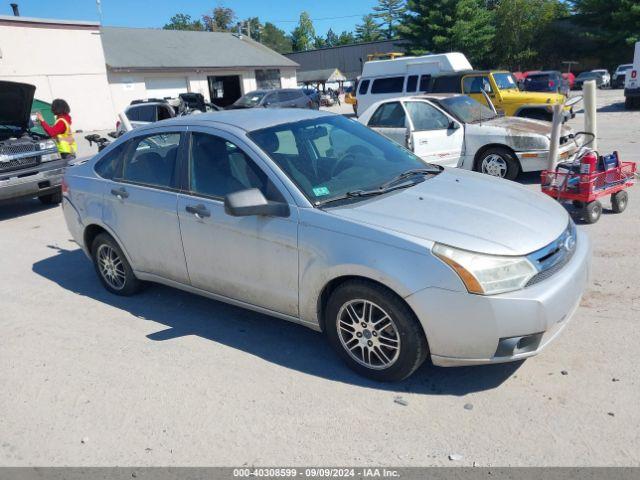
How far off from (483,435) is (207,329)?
94.2 inches

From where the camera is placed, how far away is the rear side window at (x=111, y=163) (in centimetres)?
496

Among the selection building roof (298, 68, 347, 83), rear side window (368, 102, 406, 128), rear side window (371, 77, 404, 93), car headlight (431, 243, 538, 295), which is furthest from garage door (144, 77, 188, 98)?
car headlight (431, 243, 538, 295)

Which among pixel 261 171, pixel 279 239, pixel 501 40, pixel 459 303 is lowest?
pixel 459 303

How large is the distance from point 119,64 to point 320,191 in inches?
1194

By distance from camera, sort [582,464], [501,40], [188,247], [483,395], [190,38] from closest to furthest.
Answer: [582,464] < [483,395] < [188,247] < [190,38] < [501,40]

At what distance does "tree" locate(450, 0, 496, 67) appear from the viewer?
1635 inches

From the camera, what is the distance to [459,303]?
298cm

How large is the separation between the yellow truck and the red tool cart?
7.12 metres

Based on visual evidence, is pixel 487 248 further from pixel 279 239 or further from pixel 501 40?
pixel 501 40

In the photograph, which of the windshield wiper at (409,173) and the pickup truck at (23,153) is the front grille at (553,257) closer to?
the windshield wiper at (409,173)

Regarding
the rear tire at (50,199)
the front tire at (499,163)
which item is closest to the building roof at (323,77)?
the rear tire at (50,199)

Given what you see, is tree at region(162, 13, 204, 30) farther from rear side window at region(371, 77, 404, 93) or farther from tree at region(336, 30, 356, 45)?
rear side window at region(371, 77, 404, 93)

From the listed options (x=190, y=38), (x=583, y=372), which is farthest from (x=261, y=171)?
(x=190, y=38)

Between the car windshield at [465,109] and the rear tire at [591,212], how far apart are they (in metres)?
3.24
